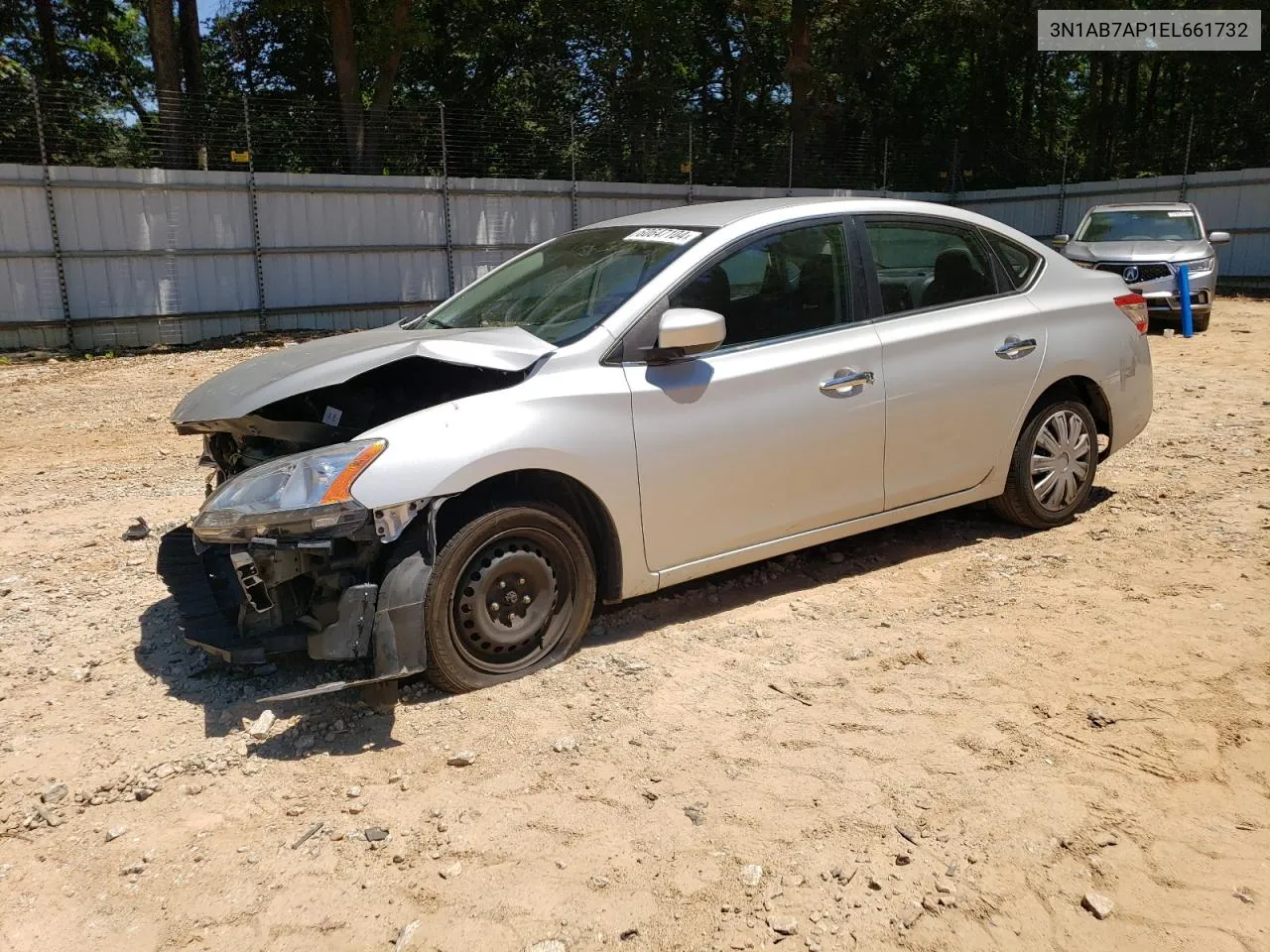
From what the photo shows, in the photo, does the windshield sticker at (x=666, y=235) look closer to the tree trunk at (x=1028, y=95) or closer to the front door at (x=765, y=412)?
the front door at (x=765, y=412)

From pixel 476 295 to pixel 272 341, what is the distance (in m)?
10.6

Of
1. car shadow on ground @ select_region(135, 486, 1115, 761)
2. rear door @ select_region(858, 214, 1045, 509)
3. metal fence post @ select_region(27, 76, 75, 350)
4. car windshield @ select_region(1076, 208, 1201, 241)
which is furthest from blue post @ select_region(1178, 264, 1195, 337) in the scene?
metal fence post @ select_region(27, 76, 75, 350)

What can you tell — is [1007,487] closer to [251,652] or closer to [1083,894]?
[1083,894]

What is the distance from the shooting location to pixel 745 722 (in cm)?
368

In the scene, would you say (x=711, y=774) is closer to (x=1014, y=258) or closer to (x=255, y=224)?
(x=1014, y=258)

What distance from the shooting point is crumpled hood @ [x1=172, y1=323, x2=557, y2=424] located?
12.8ft

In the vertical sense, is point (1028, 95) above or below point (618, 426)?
above

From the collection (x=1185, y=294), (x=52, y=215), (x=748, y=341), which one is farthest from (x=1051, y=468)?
(x=52, y=215)

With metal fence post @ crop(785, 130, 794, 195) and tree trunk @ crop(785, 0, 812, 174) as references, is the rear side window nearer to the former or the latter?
metal fence post @ crop(785, 130, 794, 195)

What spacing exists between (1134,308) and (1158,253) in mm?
9610

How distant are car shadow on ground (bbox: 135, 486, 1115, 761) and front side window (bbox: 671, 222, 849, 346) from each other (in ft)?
4.06

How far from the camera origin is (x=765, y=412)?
437 cm

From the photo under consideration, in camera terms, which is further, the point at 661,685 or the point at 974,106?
the point at 974,106

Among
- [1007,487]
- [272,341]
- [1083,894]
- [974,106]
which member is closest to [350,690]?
[1083,894]
